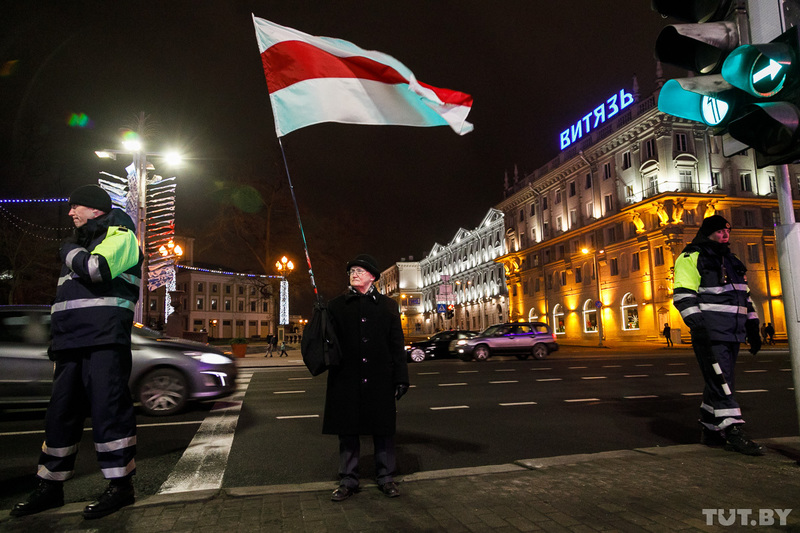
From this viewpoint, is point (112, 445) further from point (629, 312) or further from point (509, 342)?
point (629, 312)

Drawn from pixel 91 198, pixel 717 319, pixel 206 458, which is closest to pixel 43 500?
pixel 206 458

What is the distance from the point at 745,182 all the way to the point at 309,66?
52518mm

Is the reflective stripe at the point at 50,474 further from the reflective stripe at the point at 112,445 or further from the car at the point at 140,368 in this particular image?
the car at the point at 140,368

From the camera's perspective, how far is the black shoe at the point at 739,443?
4668 millimetres

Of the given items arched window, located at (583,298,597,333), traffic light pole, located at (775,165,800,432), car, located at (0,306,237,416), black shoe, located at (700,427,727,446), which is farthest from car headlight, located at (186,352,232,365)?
arched window, located at (583,298,597,333)

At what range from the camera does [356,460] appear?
3988 millimetres

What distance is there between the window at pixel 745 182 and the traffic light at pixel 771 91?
51769 mm

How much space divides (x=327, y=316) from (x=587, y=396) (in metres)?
7.39

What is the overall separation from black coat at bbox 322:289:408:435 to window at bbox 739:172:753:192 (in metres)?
52.8

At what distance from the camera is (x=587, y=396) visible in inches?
391

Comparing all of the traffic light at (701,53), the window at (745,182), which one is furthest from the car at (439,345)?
the window at (745,182)

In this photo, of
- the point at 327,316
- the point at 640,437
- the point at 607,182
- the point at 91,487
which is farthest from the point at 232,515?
the point at 607,182

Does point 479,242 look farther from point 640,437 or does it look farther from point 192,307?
point 640,437

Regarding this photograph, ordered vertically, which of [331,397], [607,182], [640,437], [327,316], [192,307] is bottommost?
→ [640,437]
